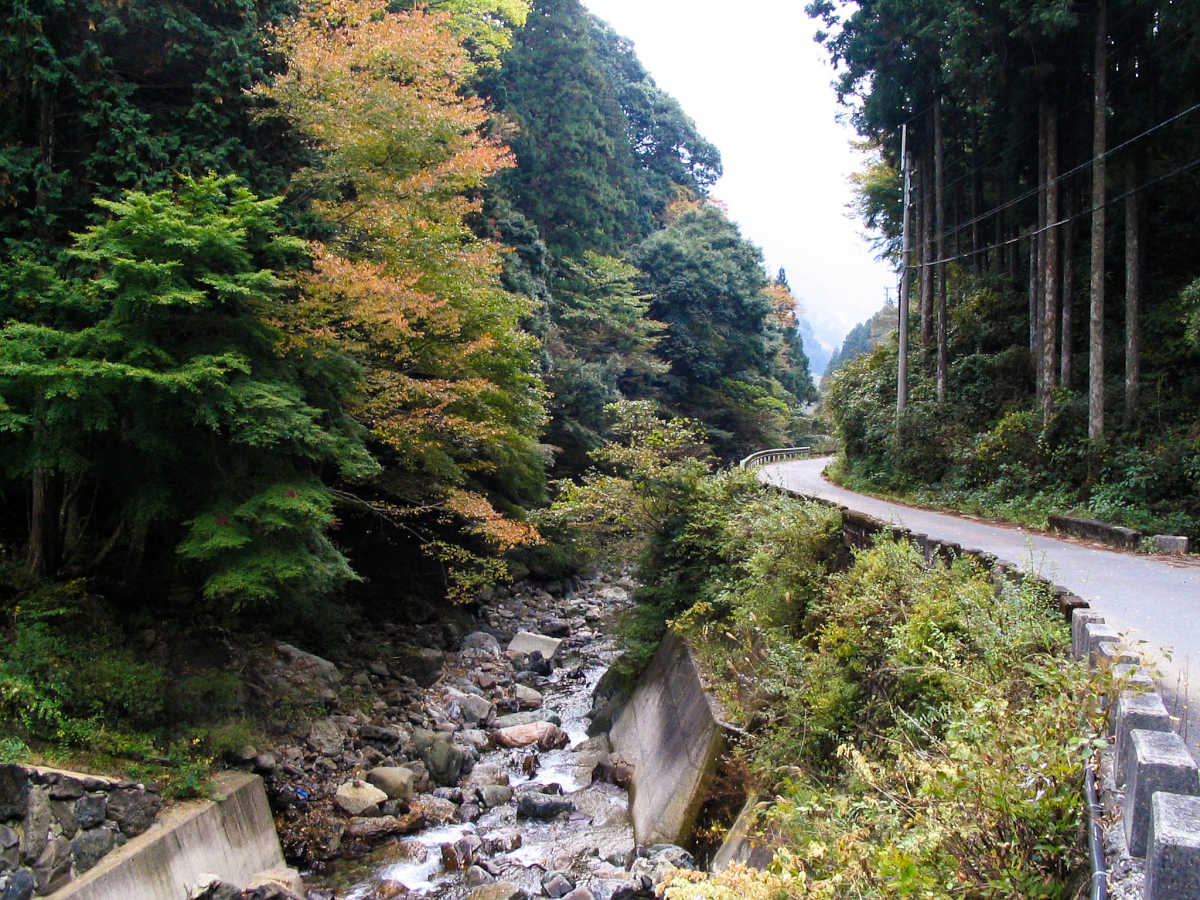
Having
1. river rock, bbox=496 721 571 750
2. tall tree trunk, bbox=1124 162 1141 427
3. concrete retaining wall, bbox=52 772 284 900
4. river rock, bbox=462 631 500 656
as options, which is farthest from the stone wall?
tall tree trunk, bbox=1124 162 1141 427

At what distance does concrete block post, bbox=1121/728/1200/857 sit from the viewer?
290cm

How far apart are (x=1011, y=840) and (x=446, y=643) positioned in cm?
1476

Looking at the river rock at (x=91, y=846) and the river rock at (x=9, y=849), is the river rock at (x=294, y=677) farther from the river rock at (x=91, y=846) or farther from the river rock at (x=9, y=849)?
the river rock at (x=9, y=849)

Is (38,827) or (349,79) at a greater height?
(349,79)

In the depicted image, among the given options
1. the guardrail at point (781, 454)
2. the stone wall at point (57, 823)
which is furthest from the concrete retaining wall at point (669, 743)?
the guardrail at point (781, 454)

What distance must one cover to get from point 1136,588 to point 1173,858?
745cm

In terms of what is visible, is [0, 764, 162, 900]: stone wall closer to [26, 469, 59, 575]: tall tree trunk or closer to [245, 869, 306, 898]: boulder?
[245, 869, 306, 898]: boulder

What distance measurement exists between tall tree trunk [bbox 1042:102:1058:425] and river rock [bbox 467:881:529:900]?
586 inches

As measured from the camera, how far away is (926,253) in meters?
23.7

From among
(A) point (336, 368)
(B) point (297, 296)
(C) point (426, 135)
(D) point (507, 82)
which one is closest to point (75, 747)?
(A) point (336, 368)

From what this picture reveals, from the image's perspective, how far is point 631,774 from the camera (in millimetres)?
11609

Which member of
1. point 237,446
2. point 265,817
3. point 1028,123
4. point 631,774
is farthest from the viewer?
point 1028,123

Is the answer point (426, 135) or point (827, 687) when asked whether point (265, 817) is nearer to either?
point (827, 687)

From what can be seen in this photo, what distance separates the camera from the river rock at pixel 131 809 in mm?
7715
